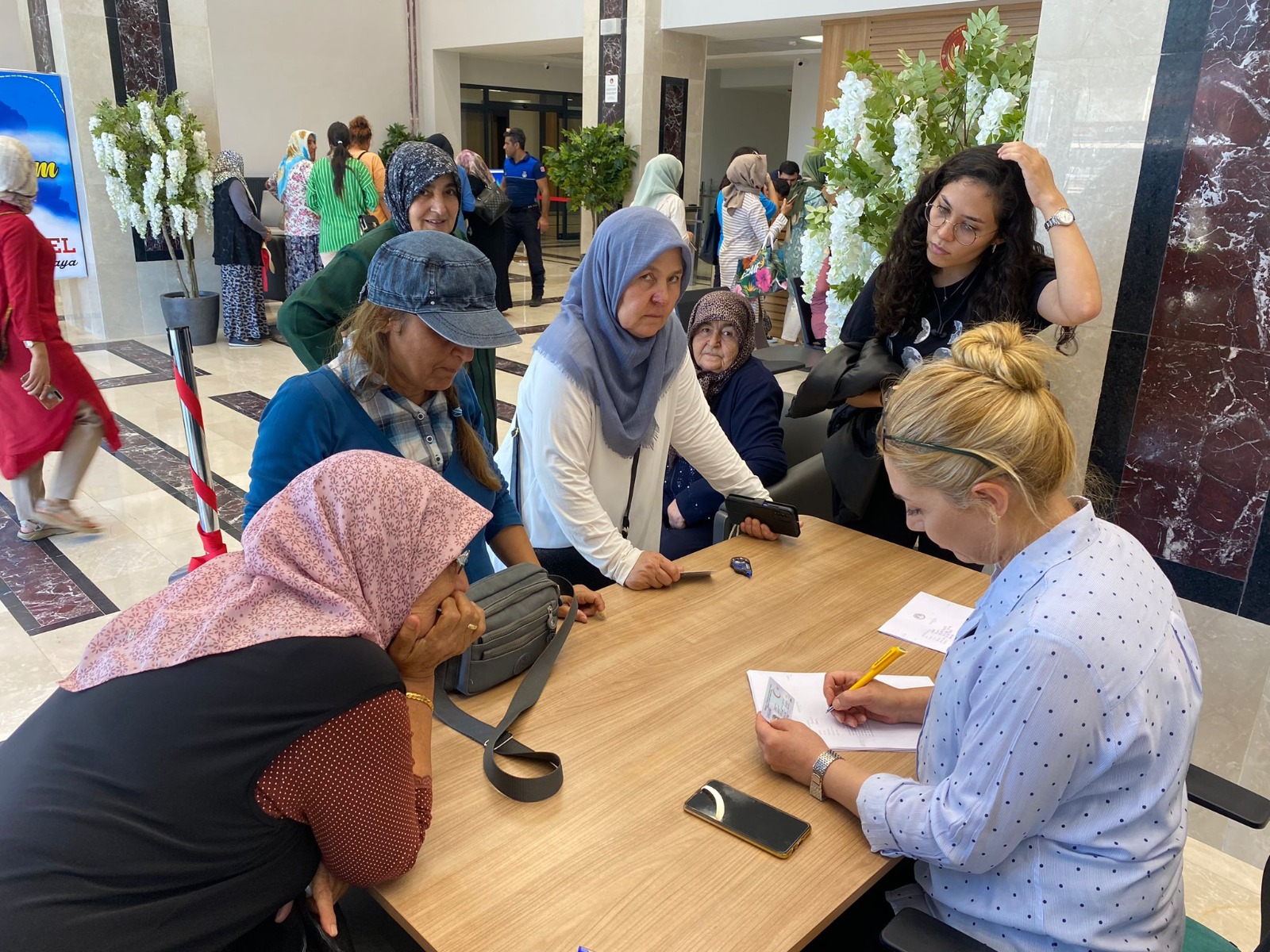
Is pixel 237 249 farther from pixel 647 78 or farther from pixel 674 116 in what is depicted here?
pixel 674 116

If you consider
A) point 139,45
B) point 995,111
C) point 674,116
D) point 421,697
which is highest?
point 139,45

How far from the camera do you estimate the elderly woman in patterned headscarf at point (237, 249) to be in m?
7.61

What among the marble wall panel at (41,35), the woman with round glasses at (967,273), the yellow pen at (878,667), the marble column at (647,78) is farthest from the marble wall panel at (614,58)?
the yellow pen at (878,667)

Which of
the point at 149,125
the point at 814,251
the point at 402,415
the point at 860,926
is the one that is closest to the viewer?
the point at 860,926

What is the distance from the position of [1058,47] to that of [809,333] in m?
5.05

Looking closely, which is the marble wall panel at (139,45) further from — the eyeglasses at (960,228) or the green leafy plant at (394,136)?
the eyeglasses at (960,228)

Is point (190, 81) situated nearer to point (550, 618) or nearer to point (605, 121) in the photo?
point (605, 121)

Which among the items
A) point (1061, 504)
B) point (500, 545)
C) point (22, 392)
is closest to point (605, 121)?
point (22, 392)

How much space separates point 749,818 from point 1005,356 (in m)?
0.76

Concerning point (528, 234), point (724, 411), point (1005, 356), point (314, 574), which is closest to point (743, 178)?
point (528, 234)

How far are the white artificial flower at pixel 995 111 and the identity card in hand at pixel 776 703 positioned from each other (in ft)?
5.84

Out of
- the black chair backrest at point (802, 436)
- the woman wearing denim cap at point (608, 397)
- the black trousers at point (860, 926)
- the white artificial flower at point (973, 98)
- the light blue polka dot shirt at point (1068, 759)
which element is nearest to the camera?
the light blue polka dot shirt at point (1068, 759)

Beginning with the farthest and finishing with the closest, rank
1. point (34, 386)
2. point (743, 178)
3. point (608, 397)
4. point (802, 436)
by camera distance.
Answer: point (743, 178) < point (34, 386) < point (802, 436) < point (608, 397)

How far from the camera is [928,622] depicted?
1938 millimetres
